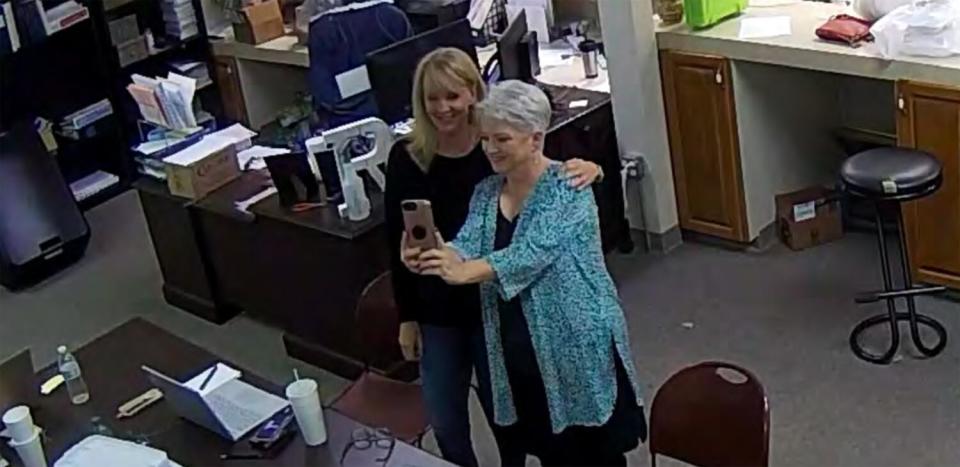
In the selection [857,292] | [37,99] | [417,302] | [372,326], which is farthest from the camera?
[37,99]

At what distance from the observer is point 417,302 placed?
371cm

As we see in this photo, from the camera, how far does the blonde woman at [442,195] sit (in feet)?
11.4

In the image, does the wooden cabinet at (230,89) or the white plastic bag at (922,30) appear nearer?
the white plastic bag at (922,30)

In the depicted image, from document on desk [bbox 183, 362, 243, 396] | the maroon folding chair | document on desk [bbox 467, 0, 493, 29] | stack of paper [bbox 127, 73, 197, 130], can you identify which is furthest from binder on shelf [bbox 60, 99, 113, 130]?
document on desk [bbox 183, 362, 243, 396]

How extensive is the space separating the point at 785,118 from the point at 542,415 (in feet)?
8.01

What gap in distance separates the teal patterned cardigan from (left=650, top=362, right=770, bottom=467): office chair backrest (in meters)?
0.16

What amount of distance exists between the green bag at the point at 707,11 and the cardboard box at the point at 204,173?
1820mm

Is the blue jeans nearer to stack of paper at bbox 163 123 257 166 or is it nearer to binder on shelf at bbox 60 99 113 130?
stack of paper at bbox 163 123 257 166

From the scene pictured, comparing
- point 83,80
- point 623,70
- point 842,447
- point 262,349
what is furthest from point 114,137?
point 842,447

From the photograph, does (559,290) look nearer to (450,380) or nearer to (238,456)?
(450,380)

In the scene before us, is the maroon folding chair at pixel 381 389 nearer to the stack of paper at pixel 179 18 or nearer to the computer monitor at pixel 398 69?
the computer monitor at pixel 398 69

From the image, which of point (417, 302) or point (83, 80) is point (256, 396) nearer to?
point (417, 302)

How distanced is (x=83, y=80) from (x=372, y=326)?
3.56m

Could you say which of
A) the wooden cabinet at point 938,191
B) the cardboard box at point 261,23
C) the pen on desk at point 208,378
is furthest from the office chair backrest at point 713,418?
the cardboard box at point 261,23
